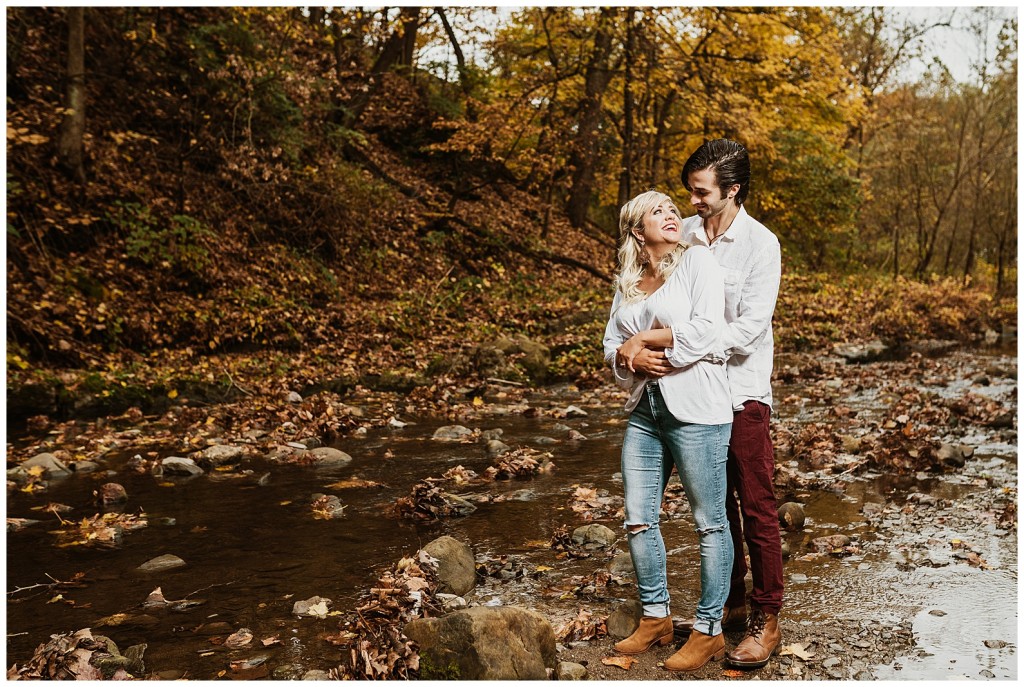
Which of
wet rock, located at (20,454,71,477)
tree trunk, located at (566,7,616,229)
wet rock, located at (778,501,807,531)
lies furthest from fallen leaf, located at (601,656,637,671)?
tree trunk, located at (566,7,616,229)

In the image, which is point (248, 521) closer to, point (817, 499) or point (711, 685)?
point (711, 685)

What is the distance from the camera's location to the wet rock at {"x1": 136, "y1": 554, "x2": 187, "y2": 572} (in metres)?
5.34

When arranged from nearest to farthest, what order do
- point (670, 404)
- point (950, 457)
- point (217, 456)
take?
point (670, 404) < point (950, 457) < point (217, 456)

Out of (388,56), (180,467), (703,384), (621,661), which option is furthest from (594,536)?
(388,56)

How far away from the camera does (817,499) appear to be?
21.8 feet

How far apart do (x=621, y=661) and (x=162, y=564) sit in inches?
129

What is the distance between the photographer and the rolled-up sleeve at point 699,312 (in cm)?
365

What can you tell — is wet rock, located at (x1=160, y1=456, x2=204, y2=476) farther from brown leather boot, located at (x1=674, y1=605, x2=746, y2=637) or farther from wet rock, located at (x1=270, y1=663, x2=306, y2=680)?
brown leather boot, located at (x1=674, y1=605, x2=746, y2=637)

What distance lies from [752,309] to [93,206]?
42.3 feet

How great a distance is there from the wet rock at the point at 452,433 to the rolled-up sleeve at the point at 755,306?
18.9ft

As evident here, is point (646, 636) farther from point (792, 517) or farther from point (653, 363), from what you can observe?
point (792, 517)

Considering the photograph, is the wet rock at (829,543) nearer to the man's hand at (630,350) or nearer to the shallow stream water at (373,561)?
the shallow stream water at (373,561)

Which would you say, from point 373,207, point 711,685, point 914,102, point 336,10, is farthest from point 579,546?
point 914,102

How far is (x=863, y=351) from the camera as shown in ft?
54.2
